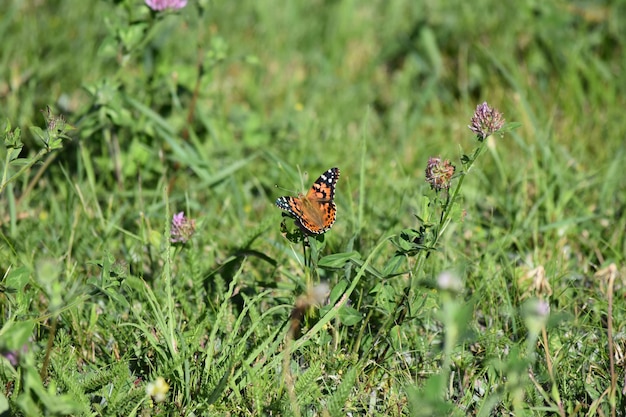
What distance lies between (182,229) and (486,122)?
3.34 feet

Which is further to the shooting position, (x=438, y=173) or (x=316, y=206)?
(x=316, y=206)

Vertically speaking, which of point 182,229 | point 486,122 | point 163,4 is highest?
point 486,122

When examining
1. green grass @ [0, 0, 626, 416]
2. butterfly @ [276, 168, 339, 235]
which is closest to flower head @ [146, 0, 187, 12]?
green grass @ [0, 0, 626, 416]

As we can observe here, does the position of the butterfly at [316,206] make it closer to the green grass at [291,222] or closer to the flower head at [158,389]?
the green grass at [291,222]

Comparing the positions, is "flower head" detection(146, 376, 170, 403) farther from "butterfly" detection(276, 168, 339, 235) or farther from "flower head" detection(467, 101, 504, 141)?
"flower head" detection(467, 101, 504, 141)

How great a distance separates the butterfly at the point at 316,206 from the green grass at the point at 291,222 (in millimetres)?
A: 82

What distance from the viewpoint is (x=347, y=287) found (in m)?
2.26

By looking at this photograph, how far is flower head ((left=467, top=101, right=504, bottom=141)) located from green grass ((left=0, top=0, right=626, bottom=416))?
11 centimetres

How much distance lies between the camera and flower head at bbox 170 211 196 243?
2355 millimetres

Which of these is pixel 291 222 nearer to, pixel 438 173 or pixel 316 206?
pixel 316 206

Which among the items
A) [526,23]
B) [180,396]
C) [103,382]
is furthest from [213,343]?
[526,23]

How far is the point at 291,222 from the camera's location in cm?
224

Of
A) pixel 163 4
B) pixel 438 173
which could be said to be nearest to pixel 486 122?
pixel 438 173

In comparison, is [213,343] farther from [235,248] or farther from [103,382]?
[235,248]
